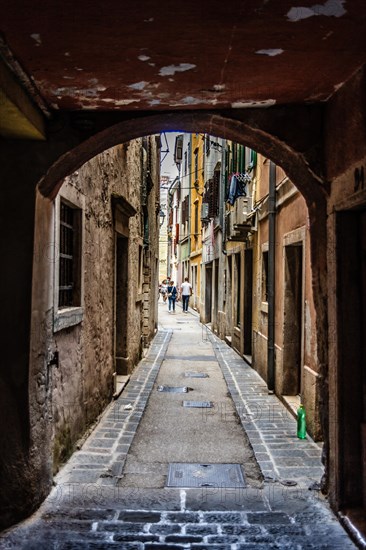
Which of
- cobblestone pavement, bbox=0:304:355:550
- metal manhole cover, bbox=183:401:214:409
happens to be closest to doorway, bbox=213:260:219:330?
metal manhole cover, bbox=183:401:214:409

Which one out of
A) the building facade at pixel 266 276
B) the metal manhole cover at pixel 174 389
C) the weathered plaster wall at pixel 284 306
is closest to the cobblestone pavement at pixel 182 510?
the weathered plaster wall at pixel 284 306

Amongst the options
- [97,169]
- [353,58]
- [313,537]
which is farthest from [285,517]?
[97,169]

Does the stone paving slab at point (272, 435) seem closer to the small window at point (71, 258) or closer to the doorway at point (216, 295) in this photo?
the small window at point (71, 258)

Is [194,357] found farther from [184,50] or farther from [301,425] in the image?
[184,50]

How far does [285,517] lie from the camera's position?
4.30 m

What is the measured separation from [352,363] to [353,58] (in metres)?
2.29

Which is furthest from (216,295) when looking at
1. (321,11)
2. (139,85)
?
(321,11)

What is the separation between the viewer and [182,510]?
443 centimetres

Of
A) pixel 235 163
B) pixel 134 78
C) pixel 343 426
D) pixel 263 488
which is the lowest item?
pixel 263 488

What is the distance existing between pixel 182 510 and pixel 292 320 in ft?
14.8

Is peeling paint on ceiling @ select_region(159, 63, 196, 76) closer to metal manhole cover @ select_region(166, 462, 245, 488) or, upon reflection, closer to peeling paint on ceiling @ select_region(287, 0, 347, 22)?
peeling paint on ceiling @ select_region(287, 0, 347, 22)

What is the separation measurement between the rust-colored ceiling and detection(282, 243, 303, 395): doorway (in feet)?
14.3

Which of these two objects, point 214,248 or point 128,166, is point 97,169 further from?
point 214,248

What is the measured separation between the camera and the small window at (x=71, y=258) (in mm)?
5988
